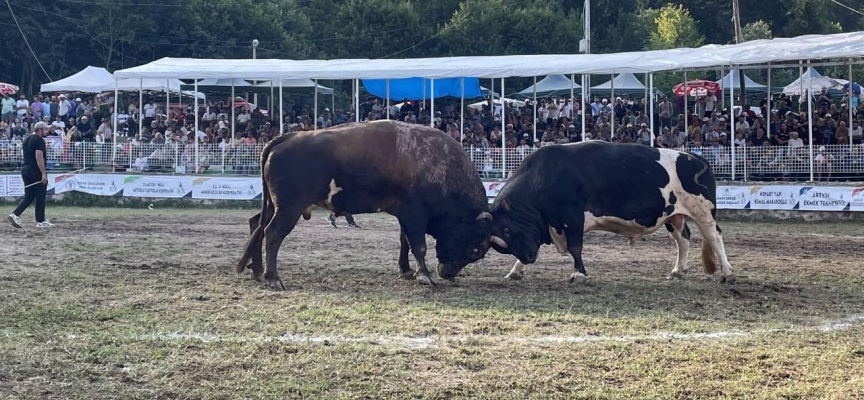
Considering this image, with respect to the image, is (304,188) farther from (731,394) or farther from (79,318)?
(731,394)

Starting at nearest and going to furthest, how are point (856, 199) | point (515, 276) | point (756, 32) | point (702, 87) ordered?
point (515, 276) < point (856, 199) < point (702, 87) < point (756, 32)

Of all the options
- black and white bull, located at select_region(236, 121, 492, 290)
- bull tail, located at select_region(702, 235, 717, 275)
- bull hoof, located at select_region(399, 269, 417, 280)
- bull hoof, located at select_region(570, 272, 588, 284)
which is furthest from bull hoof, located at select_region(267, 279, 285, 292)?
bull tail, located at select_region(702, 235, 717, 275)

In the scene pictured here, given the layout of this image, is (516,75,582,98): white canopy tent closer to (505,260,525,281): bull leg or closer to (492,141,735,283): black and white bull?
(492,141,735,283): black and white bull

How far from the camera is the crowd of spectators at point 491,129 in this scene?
24531 mm

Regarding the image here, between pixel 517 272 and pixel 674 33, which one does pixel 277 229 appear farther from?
pixel 674 33

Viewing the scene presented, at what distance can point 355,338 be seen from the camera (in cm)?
809

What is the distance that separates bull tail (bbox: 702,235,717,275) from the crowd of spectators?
1118 cm

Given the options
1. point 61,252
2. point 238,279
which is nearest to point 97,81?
point 61,252

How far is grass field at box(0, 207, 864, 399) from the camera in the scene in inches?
259

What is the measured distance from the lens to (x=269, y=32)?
53.3 m

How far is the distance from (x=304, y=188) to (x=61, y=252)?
4.82 metres

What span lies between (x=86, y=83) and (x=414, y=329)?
32328 millimetres

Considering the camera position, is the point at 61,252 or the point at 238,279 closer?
the point at 238,279

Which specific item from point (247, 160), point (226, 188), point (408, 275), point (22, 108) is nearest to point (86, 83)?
point (22, 108)
